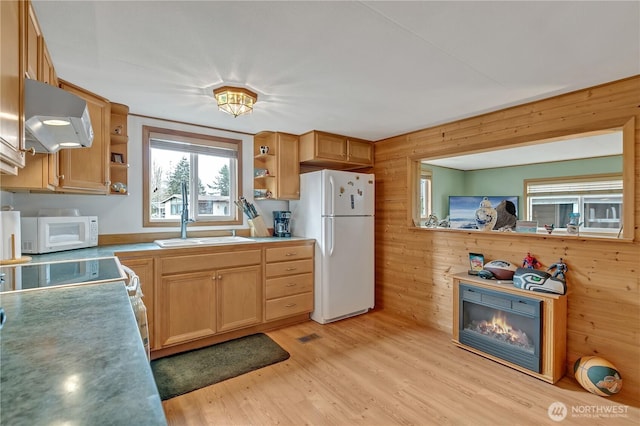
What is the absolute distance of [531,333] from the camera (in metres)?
2.43

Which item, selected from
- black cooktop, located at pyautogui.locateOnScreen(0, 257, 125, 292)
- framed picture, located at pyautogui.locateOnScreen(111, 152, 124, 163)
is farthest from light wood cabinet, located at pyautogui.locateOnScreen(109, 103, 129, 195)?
black cooktop, located at pyautogui.locateOnScreen(0, 257, 125, 292)

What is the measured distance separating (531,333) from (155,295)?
307 cm

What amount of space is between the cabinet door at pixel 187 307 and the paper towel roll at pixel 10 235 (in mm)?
963

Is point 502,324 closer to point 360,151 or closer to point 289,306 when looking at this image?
point 289,306

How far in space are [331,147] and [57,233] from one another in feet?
8.82

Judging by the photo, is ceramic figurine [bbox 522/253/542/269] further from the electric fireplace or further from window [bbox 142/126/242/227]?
window [bbox 142/126/242/227]

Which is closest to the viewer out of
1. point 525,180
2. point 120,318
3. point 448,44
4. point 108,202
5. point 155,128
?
point 120,318

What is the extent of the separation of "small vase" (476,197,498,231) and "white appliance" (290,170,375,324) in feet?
4.00

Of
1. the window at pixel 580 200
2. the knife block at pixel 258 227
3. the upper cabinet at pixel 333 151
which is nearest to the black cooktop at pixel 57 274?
the knife block at pixel 258 227

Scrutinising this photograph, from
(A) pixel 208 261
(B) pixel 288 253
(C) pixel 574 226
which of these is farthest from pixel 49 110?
(C) pixel 574 226

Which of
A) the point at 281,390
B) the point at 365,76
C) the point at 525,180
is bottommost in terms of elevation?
the point at 281,390

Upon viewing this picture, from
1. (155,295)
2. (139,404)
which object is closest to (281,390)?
(155,295)

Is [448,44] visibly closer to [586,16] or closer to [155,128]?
[586,16]

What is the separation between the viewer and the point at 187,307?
272cm
